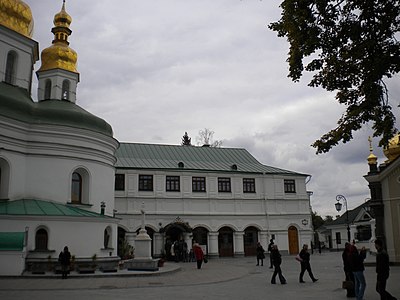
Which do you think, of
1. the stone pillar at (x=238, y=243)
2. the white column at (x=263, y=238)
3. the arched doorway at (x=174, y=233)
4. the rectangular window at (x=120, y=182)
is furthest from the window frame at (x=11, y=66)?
the white column at (x=263, y=238)

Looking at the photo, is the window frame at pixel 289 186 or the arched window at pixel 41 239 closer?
the arched window at pixel 41 239

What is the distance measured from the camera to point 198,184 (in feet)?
125

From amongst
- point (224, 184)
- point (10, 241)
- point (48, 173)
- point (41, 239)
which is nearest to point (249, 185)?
point (224, 184)

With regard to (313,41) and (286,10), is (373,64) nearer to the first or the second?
(313,41)

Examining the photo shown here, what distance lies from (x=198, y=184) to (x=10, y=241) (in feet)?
67.6

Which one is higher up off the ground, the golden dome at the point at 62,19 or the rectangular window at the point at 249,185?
the golden dome at the point at 62,19

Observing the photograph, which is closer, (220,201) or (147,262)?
(147,262)

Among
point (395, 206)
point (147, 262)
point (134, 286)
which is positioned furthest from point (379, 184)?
point (134, 286)

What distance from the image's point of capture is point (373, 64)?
9.51 metres

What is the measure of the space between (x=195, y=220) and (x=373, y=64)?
28.8m

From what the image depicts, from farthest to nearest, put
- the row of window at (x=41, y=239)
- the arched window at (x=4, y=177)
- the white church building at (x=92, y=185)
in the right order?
the arched window at (x=4, y=177) → the white church building at (x=92, y=185) → the row of window at (x=41, y=239)

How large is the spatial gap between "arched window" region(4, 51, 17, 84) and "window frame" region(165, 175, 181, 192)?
50.6ft

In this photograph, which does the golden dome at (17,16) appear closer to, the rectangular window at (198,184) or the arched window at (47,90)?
the arched window at (47,90)

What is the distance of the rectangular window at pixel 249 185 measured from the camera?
39.4 m
